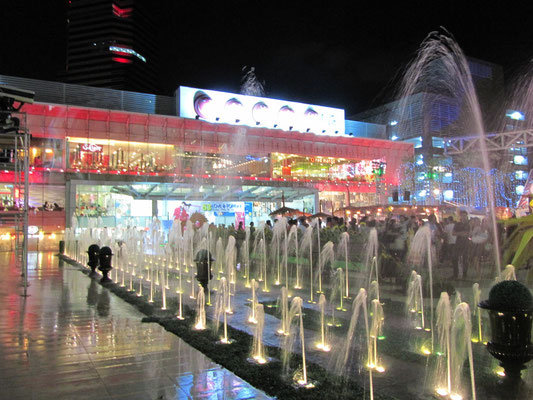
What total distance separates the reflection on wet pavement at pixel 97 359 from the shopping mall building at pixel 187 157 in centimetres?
2320

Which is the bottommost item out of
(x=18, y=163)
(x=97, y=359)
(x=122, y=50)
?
(x=97, y=359)

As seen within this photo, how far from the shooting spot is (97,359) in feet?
17.8

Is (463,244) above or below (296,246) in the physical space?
above

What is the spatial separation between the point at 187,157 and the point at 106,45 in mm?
98547

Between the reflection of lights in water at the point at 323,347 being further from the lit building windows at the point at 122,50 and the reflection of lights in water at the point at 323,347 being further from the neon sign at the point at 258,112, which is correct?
the lit building windows at the point at 122,50

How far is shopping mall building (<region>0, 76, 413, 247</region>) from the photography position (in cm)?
3262

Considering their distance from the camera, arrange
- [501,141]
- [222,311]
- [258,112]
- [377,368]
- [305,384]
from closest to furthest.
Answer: [305,384] → [377,368] → [222,311] → [501,141] → [258,112]

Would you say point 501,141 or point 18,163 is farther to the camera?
point 501,141

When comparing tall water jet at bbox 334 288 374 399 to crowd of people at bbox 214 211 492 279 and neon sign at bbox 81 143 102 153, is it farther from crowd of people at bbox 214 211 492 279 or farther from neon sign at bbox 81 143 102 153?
neon sign at bbox 81 143 102 153

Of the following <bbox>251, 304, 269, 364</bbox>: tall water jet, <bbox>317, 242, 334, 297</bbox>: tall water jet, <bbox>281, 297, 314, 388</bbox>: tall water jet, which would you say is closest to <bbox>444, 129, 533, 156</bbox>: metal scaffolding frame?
<bbox>317, 242, 334, 297</bbox>: tall water jet

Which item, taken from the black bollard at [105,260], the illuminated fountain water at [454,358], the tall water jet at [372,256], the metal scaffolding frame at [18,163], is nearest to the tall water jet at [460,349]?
the illuminated fountain water at [454,358]

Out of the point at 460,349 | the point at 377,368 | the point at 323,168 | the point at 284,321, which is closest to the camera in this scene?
the point at 377,368

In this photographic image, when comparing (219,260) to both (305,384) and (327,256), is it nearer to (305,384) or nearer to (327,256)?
(327,256)

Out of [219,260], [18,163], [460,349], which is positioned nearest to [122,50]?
[219,260]
